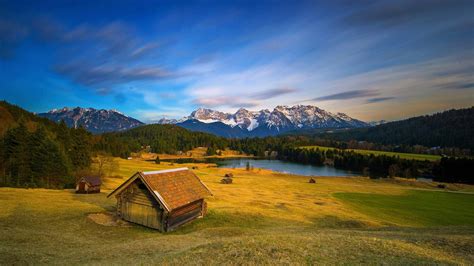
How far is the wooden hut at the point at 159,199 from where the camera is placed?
2789cm

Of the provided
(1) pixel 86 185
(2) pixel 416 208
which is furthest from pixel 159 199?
(2) pixel 416 208

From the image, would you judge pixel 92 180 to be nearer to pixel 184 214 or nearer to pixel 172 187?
pixel 172 187

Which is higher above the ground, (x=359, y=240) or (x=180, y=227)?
(x=359, y=240)

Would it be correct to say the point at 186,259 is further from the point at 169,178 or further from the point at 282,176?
the point at 282,176

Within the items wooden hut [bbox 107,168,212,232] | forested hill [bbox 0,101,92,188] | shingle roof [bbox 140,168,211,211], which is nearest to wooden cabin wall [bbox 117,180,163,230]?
wooden hut [bbox 107,168,212,232]

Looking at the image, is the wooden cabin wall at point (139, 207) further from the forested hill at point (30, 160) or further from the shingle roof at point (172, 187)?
the forested hill at point (30, 160)

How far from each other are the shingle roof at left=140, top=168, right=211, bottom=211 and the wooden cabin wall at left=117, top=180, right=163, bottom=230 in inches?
67.0

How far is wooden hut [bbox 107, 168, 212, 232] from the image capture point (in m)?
27.9

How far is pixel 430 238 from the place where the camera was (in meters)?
19.5

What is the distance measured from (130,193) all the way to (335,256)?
24326 millimetres

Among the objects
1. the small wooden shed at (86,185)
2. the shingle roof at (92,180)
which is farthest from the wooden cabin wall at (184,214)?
the shingle roof at (92,180)

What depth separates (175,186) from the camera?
30.7 m

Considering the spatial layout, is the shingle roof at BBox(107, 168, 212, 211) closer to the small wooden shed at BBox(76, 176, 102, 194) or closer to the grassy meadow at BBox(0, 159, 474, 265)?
the grassy meadow at BBox(0, 159, 474, 265)

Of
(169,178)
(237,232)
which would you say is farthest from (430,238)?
(169,178)
